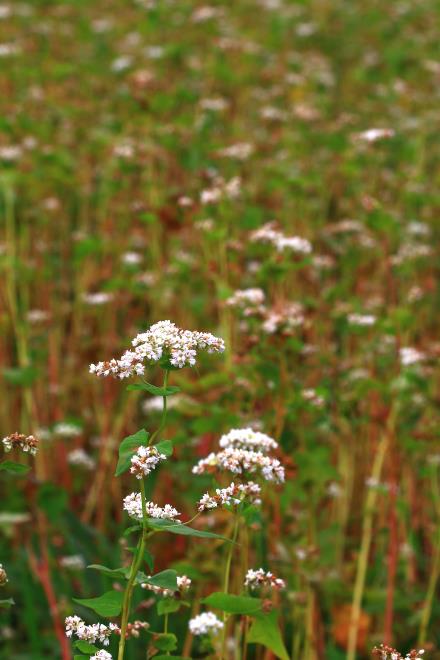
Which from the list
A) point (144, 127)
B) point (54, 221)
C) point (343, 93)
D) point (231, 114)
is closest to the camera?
point (144, 127)

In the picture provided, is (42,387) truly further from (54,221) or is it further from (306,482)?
(306,482)

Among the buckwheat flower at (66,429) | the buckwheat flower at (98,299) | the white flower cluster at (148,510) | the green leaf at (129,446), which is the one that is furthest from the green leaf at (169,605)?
the buckwheat flower at (98,299)

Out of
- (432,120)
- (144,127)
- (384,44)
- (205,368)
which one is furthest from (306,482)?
(384,44)

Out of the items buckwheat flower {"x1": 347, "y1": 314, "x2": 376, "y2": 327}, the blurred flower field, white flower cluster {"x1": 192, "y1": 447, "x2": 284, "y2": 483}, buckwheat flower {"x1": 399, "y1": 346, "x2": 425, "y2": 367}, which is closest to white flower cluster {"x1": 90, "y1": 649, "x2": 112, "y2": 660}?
the blurred flower field

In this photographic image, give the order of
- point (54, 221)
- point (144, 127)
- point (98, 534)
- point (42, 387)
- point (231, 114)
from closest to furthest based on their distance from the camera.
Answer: point (98, 534)
point (42, 387)
point (144, 127)
point (54, 221)
point (231, 114)

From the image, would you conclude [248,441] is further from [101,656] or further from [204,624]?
[101,656]

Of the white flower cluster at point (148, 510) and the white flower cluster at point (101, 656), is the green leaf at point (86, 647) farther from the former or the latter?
the white flower cluster at point (148, 510)

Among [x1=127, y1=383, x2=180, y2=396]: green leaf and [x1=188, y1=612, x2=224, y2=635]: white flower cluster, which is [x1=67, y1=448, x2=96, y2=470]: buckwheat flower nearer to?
[x1=188, y1=612, x2=224, y2=635]: white flower cluster

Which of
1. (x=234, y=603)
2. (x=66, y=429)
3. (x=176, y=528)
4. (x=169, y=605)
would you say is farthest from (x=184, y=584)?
(x=66, y=429)
